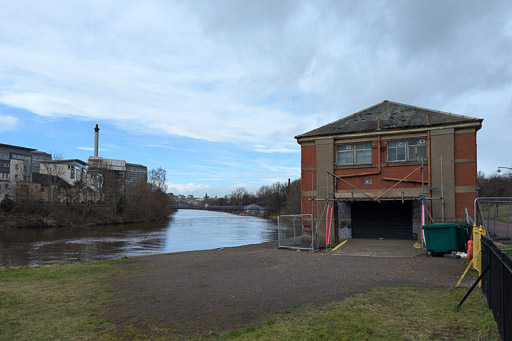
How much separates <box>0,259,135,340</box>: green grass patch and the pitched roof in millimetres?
13709

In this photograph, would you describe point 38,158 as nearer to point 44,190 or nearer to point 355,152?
point 44,190

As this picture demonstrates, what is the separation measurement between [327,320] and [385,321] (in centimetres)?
90

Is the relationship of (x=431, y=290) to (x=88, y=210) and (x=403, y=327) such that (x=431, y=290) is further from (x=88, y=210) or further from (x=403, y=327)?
(x=88, y=210)

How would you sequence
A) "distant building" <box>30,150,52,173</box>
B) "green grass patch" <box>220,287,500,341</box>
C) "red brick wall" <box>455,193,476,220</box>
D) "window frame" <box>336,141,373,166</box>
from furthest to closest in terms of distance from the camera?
"distant building" <box>30,150,52,173</box>, "window frame" <box>336,141,373,166</box>, "red brick wall" <box>455,193,476,220</box>, "green grass patch" <box>220,287,500,341</box>

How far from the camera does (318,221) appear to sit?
69.5 feet

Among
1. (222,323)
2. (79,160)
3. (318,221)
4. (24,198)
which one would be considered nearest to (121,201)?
(24,198)

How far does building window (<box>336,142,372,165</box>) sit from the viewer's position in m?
20.9

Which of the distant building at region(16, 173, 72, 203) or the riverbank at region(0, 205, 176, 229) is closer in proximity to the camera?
the riverbank at region(0, 205, 176, 229)

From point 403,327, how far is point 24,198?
208ft

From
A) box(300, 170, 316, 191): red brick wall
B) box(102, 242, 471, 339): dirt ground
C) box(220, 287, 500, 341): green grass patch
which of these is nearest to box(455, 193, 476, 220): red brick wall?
box(102, 242, 471, 339): dirt ground

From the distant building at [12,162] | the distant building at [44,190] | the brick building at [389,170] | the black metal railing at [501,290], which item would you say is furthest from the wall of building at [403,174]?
the distant building at [12,162]

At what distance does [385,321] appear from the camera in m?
6.28

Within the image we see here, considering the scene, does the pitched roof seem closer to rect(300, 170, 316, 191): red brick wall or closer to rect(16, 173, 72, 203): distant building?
rect(300, 170, 316, 191): red brick wall

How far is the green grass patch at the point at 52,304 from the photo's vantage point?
6.27 meters
